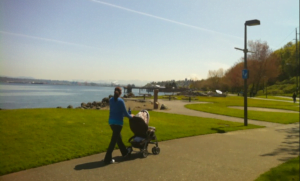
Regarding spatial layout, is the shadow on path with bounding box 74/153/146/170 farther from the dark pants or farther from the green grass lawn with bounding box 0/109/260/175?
the green grass lawn with bounding box 0/109/260/175

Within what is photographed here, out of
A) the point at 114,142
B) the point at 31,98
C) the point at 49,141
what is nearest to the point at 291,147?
the point at 114,142

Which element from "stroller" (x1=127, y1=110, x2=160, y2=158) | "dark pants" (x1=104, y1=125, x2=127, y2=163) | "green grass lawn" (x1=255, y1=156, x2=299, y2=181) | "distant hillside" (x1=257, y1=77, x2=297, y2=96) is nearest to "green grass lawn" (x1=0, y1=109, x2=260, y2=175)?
"dark pants" (x1=104, y1=125, x2=127, y2=163)

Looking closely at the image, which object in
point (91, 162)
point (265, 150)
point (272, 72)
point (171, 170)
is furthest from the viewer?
point (272, 72)

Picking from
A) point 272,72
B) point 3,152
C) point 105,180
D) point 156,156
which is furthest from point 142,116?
point 272,72

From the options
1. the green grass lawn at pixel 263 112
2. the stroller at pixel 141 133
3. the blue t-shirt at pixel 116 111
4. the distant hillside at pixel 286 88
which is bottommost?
the green grass lawn at pixel 263 112

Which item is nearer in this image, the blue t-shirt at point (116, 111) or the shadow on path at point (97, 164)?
the shadow on path at point (97, 164)

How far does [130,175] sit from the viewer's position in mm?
5422

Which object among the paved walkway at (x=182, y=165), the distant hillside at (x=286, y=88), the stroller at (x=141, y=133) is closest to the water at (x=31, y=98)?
the paved walkway at (x=182, y=165)

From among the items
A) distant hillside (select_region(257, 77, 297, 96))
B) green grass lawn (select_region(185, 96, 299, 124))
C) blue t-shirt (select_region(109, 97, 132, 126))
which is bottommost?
green grass lawn (select_region(185, 96, 299, 124))

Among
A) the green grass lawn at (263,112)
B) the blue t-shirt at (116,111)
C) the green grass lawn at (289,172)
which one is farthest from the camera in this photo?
the green grass lawn at (263,112)

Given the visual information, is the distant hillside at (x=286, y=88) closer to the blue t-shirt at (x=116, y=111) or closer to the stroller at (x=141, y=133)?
the stroller at (x=141, y=133)

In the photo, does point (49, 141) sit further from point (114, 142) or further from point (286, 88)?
point (286, 88)

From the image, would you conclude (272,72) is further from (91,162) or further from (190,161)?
(91,162)

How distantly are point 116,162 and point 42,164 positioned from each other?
5.68ft
